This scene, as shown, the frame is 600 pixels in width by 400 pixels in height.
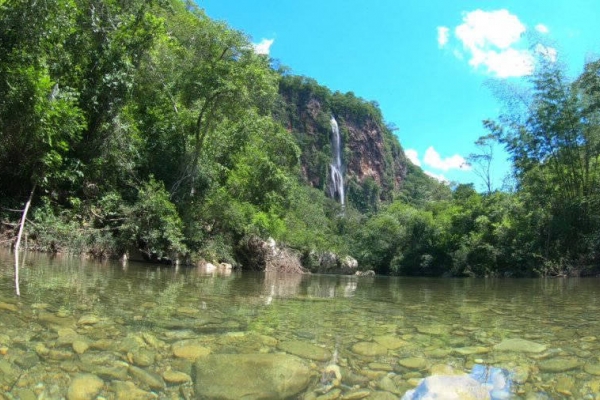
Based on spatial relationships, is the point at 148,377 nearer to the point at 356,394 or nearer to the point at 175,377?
the point at 175,377

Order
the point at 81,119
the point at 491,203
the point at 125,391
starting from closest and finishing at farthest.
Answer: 1. the point at 125,391
2. the point at 81,119
3. the point at 491,203

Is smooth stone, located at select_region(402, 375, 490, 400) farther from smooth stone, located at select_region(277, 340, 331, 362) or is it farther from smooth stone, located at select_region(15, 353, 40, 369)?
smooth stone, located at select_region(15, 353, 40, 369)

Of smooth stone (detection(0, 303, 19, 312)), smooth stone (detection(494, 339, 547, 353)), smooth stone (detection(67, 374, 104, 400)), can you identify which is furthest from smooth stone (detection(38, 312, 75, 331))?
smooth stone (detection(494, 339, 547, 353))

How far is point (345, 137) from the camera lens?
93938mm

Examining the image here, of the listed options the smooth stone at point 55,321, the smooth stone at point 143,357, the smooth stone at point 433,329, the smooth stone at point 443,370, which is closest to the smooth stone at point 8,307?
the smooth stone at point 55,321

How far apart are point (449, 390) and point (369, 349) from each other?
1.03 metres

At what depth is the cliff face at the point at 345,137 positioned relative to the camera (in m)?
83.9

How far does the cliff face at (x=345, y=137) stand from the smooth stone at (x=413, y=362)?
7817cm

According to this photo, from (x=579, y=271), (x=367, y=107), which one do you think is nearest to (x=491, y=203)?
(x=579, y=271)

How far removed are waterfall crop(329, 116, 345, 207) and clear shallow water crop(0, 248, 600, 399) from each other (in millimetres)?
76769

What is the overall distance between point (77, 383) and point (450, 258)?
29822 millimetres

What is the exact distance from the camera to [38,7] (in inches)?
336

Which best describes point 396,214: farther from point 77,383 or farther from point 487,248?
point 77,383

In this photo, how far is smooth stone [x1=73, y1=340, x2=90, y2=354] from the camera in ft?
9.02
